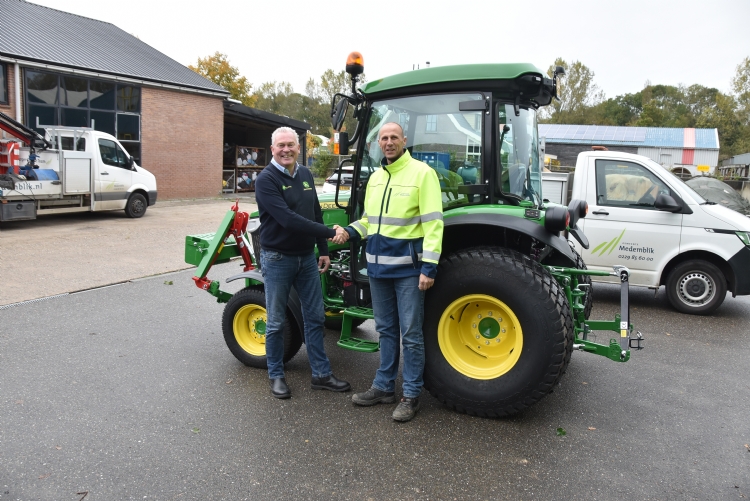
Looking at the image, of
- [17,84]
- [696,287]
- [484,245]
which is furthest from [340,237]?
[17,84]

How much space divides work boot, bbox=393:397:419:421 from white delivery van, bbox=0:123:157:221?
12.0 metres

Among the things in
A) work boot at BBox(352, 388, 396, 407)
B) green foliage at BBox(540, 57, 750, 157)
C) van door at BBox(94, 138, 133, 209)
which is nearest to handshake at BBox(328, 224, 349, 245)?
work boot at BBox(352, 388, 396, 407)

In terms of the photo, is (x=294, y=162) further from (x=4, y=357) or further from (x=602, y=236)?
(x=602, y=236)

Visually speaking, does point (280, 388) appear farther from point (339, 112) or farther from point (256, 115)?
point (256, 115)

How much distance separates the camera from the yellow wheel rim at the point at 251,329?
4.91 m

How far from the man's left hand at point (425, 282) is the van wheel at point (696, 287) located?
472cm

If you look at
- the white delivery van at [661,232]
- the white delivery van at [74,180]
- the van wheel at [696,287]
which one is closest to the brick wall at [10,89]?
the white delivery van at [74,180]

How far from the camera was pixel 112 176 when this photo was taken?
15.3 m

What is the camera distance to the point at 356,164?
4.55 metres

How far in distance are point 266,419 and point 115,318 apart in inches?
128

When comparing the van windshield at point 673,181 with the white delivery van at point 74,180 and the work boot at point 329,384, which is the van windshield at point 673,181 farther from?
the white delivery van at point 74,180

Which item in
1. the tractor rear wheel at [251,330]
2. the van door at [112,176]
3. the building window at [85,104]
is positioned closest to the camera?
the tractor rear wheel at [251,330]

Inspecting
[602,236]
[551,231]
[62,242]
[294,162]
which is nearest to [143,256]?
[62,242]

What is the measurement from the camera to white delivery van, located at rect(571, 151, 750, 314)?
6.80 meters
